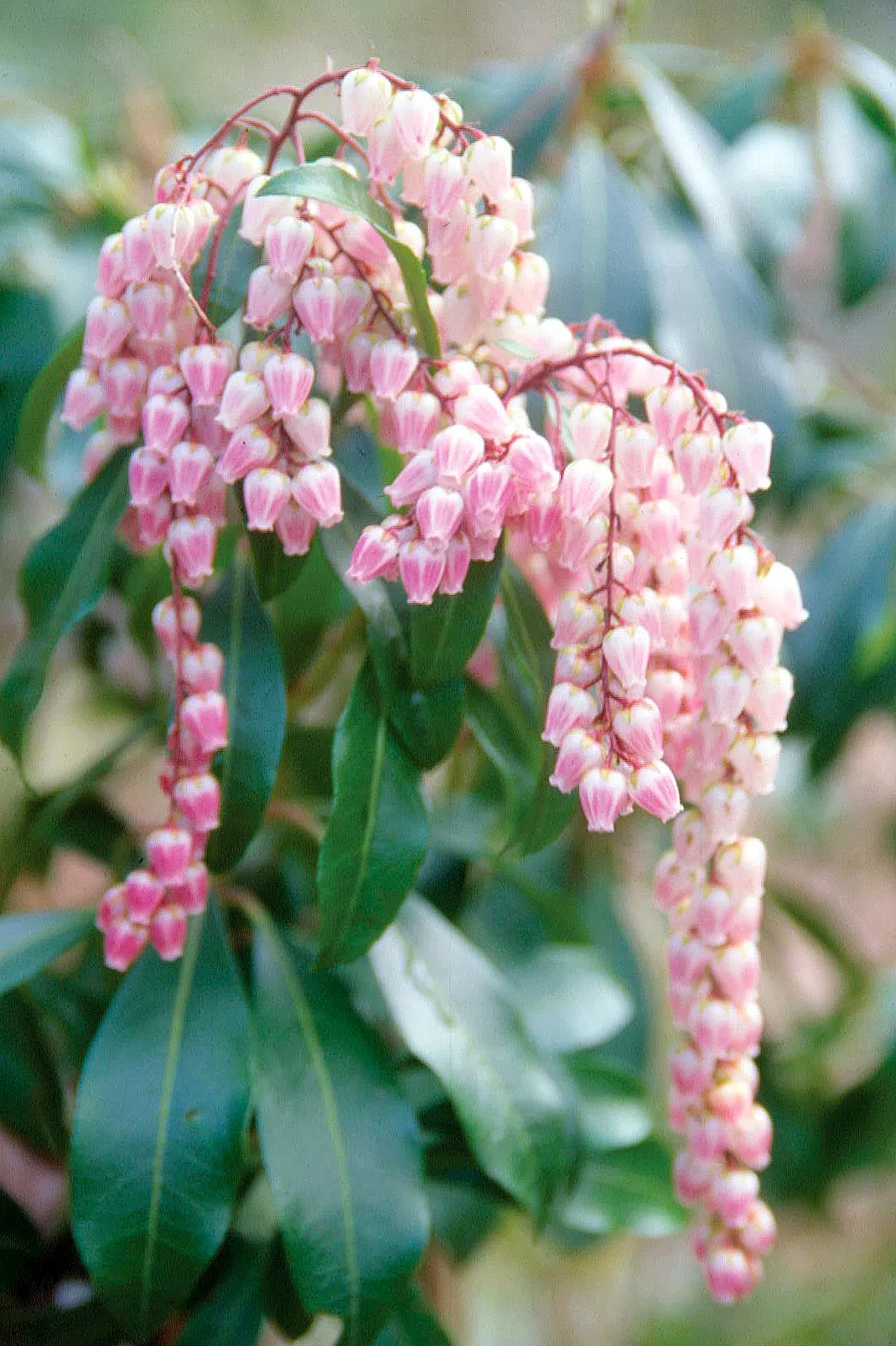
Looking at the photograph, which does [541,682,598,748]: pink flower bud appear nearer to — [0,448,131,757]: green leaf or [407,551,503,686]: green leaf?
[407,551,503,686]: green leaf

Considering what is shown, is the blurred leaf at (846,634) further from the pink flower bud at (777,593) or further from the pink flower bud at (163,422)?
the pink flower bud at (163,422)

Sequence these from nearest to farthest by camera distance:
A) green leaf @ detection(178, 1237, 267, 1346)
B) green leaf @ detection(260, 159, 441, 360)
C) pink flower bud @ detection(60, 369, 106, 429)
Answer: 1. green leaf @ detection(260, 159, 441, 360)
2. pink flower bud @ detection(60, 369, 106, 429)
3. green leaf @ detection(178, 1237, 267, 1346)

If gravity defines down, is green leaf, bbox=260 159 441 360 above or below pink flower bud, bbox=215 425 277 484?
above

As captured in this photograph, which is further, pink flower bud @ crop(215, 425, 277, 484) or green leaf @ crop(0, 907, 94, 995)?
green leaf @ crop(0, 907, 94, 995)

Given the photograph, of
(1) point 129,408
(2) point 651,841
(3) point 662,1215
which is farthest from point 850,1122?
(1) point 129,408

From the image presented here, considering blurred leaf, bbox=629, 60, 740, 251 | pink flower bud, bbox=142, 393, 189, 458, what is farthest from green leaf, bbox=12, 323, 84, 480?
blurred leaf, bbox=629, 60, 740, 251

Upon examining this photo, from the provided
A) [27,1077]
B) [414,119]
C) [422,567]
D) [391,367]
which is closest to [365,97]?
[414,119]

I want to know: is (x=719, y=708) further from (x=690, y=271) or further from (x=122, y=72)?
(x=122, y=72)

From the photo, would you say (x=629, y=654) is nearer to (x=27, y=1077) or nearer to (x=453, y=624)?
(x=453, y=624)

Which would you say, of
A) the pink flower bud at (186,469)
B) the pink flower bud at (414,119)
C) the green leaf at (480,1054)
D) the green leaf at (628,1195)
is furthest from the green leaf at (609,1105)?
the pink flower bud at (414,119)
